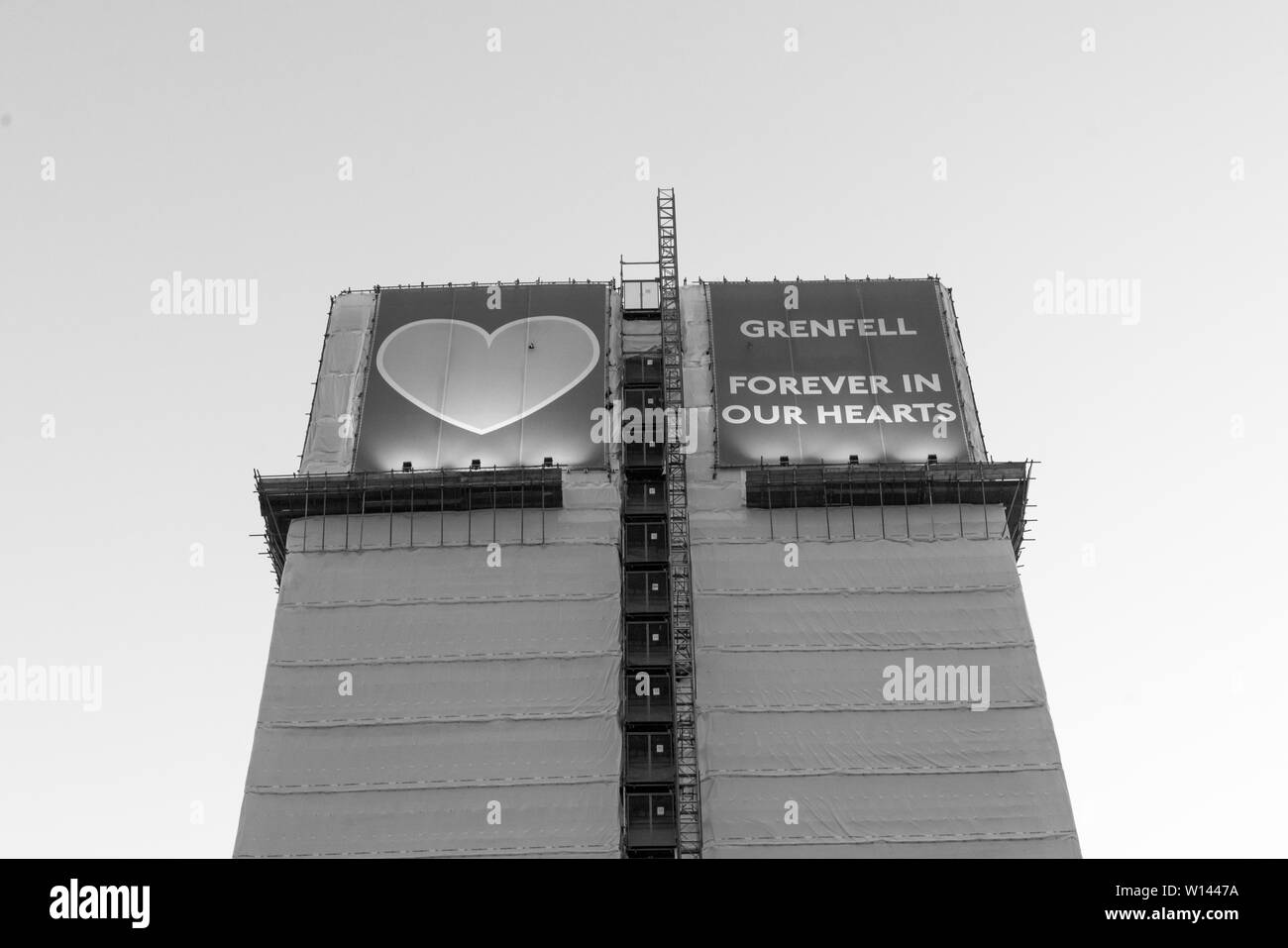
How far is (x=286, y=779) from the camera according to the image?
6525 cm

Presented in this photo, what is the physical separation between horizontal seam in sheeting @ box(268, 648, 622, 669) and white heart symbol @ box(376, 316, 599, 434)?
12.9 meters

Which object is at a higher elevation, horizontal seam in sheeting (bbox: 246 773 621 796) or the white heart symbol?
the white heart symbol

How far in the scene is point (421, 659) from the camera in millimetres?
68562

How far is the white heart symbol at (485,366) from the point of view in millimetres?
77625

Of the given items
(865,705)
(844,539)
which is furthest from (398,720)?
(844,539)

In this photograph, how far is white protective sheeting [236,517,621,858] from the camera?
64188 millimetres

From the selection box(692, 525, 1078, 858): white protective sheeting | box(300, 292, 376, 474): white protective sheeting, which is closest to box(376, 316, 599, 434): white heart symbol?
box(300, 292, 376, 474): white protective sheeting

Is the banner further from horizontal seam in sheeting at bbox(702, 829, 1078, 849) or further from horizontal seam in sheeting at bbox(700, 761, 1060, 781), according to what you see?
horizontal seam in sheeting at bbox(702, 829, 1078, 849)

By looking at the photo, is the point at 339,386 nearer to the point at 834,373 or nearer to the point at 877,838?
the point at 834,373
